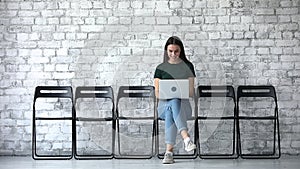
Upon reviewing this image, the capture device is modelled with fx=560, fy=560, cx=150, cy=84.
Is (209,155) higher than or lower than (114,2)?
lower

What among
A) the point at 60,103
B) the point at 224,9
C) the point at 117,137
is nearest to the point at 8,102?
the point at 60,103

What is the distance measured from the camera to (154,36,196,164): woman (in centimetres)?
593

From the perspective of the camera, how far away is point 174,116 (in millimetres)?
5961

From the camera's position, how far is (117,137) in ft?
21.3

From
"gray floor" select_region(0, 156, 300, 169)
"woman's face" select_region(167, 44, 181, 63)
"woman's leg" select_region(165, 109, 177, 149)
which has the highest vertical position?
"woman's face" select_region(167, 44, 181, 63)

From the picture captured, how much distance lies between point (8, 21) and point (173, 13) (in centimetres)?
191

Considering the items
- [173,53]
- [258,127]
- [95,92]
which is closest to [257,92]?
[258,127]

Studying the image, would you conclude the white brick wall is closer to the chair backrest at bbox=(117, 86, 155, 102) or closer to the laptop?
the chair backrest at bbox=(117, 86, 155, 102)

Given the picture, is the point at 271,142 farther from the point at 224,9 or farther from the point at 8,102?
the point at 8,102

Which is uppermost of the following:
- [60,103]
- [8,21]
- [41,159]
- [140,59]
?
[8,21]

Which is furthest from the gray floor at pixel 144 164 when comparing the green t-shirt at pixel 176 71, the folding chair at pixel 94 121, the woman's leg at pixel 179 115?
the green t-shirt at pixel 176 71

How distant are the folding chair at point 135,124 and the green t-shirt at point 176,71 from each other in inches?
15.5

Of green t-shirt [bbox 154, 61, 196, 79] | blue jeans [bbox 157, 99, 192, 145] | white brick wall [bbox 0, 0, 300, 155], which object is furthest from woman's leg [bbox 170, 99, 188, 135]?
white brick wall [bbox 0, 0, 300, 155]

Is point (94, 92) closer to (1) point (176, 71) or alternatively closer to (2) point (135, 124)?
(2) point (135, 124)
